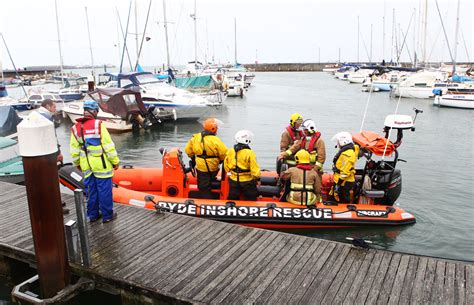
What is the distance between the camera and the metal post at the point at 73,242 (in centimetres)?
409

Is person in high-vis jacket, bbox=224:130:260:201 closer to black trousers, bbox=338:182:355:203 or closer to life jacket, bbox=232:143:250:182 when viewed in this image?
life jacket, bbox=232:143:250:182

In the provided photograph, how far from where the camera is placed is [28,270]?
561cm

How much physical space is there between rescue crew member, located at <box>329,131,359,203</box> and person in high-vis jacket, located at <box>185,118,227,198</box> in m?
1.88

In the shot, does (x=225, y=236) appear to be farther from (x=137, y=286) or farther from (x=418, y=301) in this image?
(x=418, y=301)

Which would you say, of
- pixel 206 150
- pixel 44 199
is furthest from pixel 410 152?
pixel 44 199

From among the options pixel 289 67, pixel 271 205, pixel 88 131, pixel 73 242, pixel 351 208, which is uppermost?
pixel 289 67

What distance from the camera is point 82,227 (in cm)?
419

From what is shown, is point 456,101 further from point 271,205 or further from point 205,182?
point 205,182

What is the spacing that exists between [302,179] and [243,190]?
3.37 feet

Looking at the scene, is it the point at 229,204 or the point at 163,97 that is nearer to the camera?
the point at 229,204

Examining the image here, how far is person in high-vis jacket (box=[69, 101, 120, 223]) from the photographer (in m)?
4.97

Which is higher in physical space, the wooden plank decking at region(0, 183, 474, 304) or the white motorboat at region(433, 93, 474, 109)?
the wooden plank decking at region(0, 183, 474, 304)

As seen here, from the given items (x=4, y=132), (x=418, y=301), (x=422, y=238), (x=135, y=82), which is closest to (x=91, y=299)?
(x=418, y=301)

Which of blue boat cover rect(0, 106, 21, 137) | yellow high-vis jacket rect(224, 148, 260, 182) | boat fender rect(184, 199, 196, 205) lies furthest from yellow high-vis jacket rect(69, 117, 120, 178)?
blue boat cover rect(0, 106, 21, 137)
